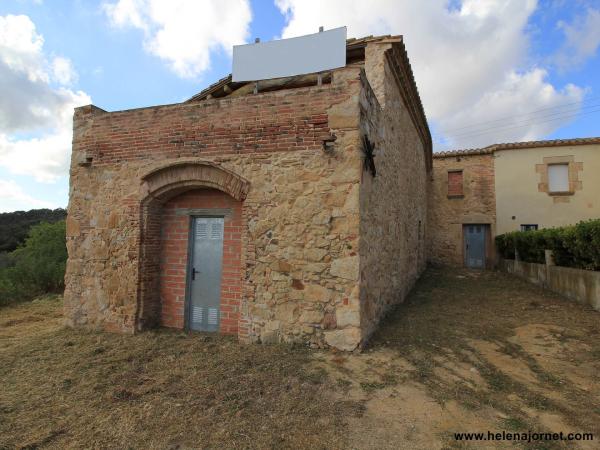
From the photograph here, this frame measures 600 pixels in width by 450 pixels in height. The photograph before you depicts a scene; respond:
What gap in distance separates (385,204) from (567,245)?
3.92 m

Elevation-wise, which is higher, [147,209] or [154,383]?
[147,209]

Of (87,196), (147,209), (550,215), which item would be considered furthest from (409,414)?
(550,215)

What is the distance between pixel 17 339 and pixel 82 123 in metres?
3.65

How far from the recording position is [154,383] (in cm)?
346

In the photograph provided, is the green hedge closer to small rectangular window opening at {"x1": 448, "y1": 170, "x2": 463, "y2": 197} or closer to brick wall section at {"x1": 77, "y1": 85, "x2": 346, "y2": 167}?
small rectangular window opening at {"x1": 448, "y1": 170, "x2": 463, "y2": 197}

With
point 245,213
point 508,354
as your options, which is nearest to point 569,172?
point 508,354

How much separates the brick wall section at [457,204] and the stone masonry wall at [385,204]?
607cm

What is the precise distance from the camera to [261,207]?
14.8ft

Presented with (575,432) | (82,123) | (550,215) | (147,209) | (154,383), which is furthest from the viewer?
(550,215)

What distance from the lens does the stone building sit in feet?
13.9

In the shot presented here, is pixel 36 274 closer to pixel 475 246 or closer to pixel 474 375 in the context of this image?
pixel 474 375

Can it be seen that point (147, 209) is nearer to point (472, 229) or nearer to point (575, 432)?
point (575, 432)

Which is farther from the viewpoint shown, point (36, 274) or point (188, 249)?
point (36, 274)

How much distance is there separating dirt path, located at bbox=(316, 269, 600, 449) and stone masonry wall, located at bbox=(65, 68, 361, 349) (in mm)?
730
